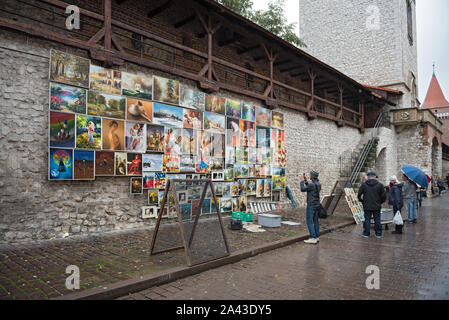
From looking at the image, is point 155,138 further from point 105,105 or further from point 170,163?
point 105,105

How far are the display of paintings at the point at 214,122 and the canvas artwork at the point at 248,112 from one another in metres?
1.18

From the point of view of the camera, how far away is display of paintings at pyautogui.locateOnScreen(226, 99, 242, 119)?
11.0m

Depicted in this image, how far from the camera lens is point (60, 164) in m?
6.77

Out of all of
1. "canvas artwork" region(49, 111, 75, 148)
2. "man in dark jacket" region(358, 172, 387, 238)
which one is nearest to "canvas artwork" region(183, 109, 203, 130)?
"canvas artwork" region(49, 111, 75, 148)

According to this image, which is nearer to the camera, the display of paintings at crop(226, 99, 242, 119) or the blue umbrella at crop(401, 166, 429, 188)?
the blue umbrella at crop(401, 166, 429, 188)

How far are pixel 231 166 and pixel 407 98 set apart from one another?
20.5 m

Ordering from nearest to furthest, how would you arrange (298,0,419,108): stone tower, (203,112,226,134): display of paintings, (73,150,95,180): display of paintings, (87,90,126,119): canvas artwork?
(73,150,95,180): display of paintings → (87,90,126,119): canvas artwork → (203,112,226,134): display of paintings → (298,0,419,108): stone tower

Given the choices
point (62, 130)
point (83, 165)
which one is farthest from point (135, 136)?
point (62, 130)

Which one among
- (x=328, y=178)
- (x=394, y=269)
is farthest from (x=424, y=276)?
(x=328, y=178)

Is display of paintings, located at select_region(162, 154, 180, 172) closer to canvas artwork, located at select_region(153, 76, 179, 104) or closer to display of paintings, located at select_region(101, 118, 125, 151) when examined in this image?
display of paintings, located at select_region(101, 118, 125, 151)

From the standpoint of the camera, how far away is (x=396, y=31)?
24031 mm

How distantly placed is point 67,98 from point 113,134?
1349 mm

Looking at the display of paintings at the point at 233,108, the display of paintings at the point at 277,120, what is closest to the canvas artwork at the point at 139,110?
the display of paintings at the point at 233,108

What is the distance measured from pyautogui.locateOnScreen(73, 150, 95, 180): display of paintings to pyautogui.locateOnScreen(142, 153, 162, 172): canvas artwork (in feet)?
4.68
